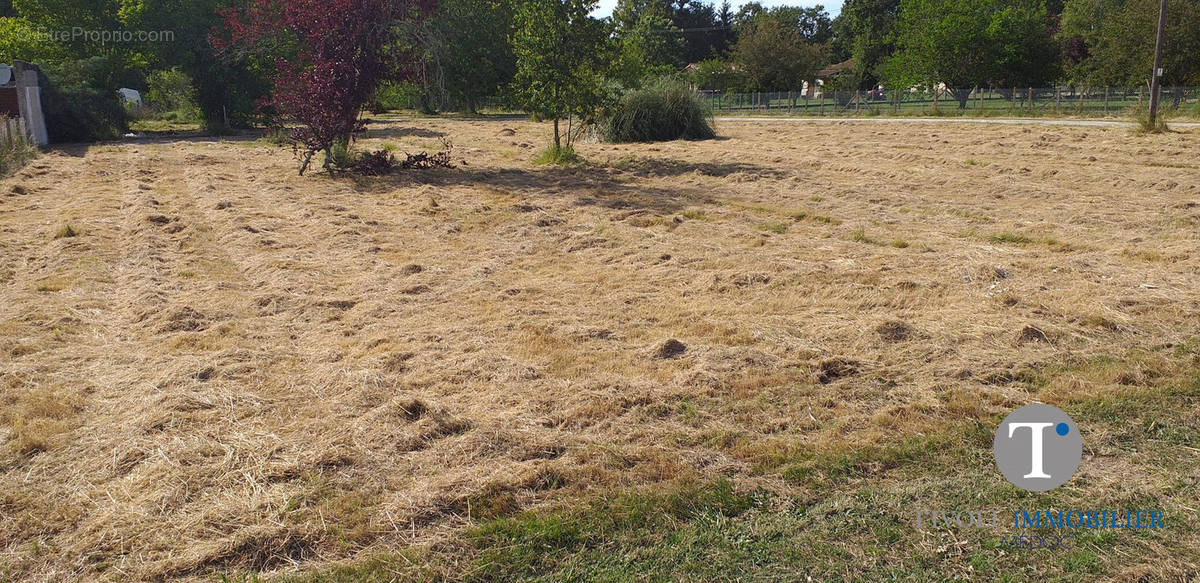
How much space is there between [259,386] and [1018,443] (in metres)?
4.03

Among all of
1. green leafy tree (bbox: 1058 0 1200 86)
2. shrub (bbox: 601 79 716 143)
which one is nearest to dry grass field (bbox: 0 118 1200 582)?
shrub (bbox: 601 79 716 143)

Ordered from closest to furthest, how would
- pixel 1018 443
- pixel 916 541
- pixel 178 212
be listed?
pixel 916 541, pixel 1018 443, pixel 178 212

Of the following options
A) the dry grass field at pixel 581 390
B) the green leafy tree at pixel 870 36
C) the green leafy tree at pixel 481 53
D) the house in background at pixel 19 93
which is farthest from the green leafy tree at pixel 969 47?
the house in background at pixel 19 93

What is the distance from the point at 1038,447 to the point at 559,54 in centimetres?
1410

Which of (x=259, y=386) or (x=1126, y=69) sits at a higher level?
(x=1126, y=69)

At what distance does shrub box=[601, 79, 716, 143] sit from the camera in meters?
24.2

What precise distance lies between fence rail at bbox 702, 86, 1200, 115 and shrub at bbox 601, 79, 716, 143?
5.81 feet

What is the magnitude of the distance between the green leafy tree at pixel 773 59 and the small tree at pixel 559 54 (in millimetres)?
39986

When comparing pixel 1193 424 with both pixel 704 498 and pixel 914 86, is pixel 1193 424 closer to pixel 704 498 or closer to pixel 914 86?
pixel 704 498

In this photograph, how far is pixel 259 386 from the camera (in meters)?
4.88

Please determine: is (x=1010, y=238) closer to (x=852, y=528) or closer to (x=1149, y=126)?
(x=852, y=528)

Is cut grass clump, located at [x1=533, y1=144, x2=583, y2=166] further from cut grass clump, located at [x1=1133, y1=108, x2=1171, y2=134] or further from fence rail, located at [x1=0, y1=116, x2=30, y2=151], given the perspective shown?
cut grass clump, located at [x1=1133, y1=108, x2=1171, y2=134]

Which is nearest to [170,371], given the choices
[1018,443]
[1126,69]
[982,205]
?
[1018,443]

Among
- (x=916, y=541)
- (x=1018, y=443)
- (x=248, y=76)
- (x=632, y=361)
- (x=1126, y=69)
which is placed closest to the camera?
(x=916, y=541)
